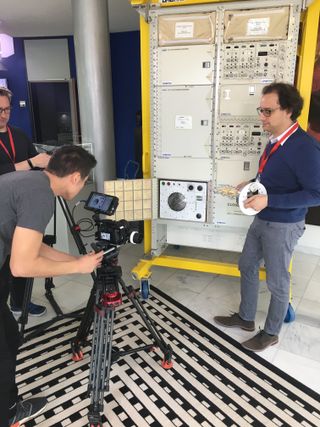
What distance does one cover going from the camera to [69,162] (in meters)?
1.34

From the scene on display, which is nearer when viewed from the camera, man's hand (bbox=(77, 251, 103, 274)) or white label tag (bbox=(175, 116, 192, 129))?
man's hand (bbox=(77, 251, 103, 274))

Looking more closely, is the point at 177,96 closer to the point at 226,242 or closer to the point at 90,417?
the point at 226,242

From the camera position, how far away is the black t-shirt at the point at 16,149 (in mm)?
2068

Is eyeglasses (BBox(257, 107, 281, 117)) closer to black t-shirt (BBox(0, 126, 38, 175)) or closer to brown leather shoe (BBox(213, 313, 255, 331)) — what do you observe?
brown leather shoe (BBox(213, 313, 255, 331))

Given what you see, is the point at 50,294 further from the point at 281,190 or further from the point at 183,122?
the point at 281,190

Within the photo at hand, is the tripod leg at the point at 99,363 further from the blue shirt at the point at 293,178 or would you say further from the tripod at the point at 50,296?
the blue shirt at the point at 293,178

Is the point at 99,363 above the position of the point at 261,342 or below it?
above

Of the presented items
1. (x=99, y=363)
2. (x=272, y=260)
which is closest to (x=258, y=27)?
(x=272, y=260)

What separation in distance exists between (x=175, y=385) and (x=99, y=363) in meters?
0.53

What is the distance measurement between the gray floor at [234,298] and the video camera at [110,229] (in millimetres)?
1222

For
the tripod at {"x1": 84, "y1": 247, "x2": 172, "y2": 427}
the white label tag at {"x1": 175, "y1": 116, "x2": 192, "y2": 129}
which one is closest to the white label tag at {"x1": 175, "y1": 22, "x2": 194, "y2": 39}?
the white label tag at {"x1": 175, "y1": 116, "x2": 192, "y2": 129}

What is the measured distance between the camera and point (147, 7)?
7.79ft

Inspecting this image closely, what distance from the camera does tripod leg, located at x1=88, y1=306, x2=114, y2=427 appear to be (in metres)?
1.57

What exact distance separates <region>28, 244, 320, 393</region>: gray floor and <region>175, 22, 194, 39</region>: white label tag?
1.94 metres
